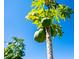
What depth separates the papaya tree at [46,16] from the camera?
1.33 m

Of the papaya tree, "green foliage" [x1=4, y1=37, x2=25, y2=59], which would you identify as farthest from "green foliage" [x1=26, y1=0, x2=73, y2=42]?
"green foliage" [x1=4, y1=37, x2=25, y2=59]

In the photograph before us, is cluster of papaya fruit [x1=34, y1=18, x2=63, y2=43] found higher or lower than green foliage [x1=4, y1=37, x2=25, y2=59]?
higher

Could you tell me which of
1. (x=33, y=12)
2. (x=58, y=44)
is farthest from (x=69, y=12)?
(x=58, y=44)

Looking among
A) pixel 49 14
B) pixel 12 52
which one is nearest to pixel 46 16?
pixel 49 14

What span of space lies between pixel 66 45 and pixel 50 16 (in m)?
0.48

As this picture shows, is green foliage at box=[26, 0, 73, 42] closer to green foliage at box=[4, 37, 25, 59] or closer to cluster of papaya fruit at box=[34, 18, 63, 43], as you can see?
cluster of papaya fruit at box=[34, 18, 63, 43]

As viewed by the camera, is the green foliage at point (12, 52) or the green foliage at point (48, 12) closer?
the green foliage at point (48, 12)

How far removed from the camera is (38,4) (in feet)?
4.53

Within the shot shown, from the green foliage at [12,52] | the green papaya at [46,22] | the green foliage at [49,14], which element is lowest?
the green foliage at [12,52]

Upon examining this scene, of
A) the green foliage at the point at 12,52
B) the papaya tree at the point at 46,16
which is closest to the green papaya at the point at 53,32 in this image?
the papaya tree at the point at 46,16

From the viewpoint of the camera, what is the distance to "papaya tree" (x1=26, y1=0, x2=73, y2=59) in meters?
1.33

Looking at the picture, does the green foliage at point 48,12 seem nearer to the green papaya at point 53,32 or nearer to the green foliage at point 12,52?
the green papaya at point 53,32

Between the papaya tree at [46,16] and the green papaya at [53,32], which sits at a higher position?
the papaya tree at [46,16]

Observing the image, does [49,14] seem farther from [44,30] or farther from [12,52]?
[12,52]
